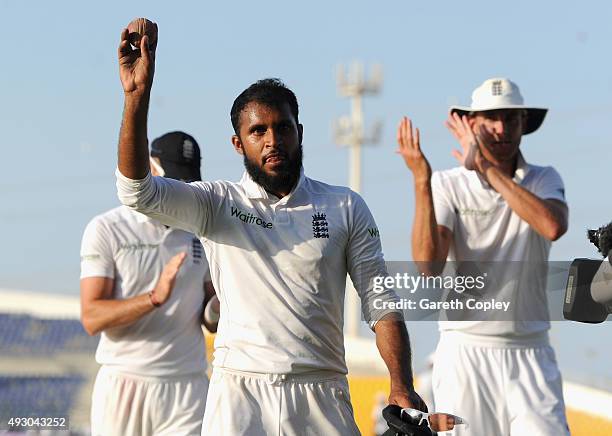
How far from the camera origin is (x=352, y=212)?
5.58 meters

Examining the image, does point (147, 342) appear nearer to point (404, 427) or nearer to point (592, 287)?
point (404, 427)

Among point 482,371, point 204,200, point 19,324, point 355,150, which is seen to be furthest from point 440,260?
point 355,150

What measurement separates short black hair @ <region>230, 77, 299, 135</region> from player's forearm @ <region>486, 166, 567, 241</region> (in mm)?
2185

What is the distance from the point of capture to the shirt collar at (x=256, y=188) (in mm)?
5543

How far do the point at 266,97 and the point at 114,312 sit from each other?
2.46 m

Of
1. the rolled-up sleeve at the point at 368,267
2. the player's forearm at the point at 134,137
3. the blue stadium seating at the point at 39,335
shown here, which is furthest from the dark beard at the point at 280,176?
the blue stadium seating at the point at 39,335

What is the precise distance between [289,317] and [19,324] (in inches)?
805

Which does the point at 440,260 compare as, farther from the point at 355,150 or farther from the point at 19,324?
the point at 355,150

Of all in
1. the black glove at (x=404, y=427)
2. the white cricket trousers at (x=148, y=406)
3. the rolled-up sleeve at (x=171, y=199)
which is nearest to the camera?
the black glove at (x=404, y=427)

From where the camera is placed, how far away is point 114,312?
7598 mm

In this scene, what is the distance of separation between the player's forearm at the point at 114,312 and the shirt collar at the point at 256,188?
2.07 metres

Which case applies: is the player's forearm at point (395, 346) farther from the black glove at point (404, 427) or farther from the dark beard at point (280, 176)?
the dark beard at point (280, 176)

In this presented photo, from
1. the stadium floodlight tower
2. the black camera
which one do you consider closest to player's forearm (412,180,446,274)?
the black camera

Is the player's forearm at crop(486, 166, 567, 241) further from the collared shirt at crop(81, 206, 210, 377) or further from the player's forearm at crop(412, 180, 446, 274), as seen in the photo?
the collared shirt at crop(81, 206, 210, 377)
